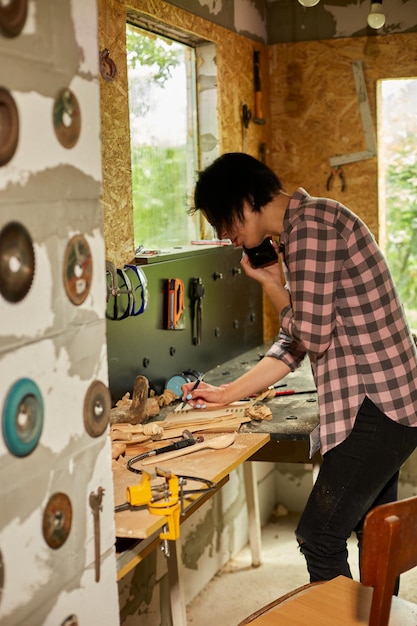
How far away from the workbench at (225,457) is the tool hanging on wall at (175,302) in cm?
32

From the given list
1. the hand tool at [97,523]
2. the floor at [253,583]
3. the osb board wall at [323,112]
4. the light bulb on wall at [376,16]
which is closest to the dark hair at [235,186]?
the hand tool at [97,523]

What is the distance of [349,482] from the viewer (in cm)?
214

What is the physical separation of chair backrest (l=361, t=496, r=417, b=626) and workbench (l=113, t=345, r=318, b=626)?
48 centimetres

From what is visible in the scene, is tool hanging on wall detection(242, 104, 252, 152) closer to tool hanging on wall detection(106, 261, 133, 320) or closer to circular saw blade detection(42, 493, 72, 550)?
tool hanging on wall detection(106, 261, 133, 320)

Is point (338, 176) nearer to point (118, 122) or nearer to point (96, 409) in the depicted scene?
point (118, 122)

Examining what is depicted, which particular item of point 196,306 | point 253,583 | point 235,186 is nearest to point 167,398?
point 196,306

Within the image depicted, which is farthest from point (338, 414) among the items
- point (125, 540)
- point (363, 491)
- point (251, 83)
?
point (251, 83)

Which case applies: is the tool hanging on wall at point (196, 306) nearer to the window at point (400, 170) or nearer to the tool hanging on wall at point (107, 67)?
the tool hanging on wall at point (107, 67)

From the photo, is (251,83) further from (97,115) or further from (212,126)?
(97,115)

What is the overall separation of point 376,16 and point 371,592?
2.60m

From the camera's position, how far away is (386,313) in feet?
6.95

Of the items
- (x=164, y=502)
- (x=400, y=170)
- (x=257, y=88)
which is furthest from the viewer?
(x=400, y=170)

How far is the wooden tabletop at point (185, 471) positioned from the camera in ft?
5.66

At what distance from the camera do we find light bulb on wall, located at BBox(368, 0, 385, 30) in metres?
3.60
